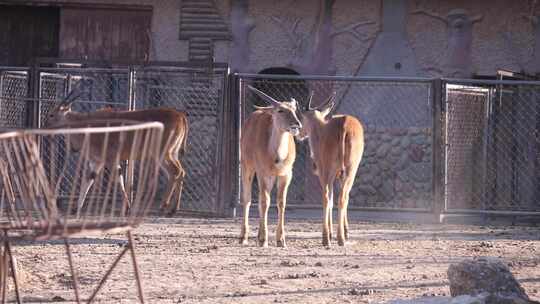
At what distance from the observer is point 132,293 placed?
694 cm

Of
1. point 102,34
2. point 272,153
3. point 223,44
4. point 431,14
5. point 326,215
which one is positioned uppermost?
point 431,14

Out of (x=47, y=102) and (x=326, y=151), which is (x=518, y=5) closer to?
(x=326, y=151)

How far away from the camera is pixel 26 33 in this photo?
52.7 feet

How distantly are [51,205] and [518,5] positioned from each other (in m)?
11.9

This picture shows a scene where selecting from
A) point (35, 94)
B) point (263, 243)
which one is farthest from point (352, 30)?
point (263, 243)

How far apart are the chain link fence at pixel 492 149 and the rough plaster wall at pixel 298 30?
215cm

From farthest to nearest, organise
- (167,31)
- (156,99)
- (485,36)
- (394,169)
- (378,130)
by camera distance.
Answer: (167,31) → (485,36) → (156,99) → (378,130) → (394,169)

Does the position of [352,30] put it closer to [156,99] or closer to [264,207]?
[156,99]

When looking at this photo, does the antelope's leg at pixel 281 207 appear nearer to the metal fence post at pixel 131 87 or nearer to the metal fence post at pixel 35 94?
the metal fence post at pixel 131 87

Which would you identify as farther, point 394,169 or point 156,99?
point 156,99

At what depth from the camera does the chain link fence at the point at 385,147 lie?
44.6 ft

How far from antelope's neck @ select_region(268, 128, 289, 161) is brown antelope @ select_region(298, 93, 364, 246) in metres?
0.44

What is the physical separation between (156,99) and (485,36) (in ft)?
16.5

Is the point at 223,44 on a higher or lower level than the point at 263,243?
higher
